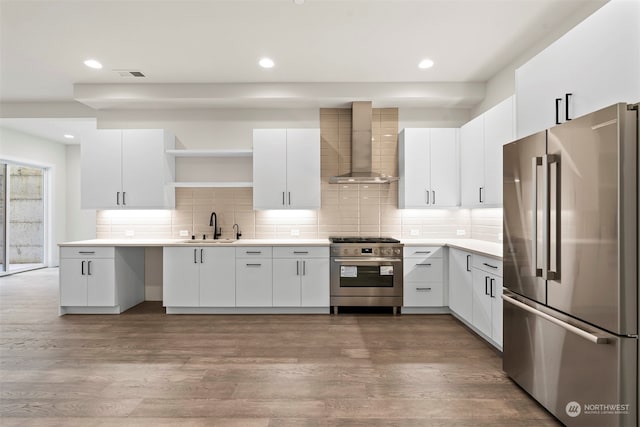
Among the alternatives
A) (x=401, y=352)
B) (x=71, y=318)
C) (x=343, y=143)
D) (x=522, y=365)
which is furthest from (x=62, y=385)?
(x=343, y=143)

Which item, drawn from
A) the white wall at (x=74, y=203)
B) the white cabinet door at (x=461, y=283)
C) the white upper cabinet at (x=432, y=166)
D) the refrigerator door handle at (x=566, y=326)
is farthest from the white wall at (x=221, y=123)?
the white wall at (x=74, y=203)

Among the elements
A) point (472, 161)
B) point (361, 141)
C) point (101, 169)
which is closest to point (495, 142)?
point (472, 161)

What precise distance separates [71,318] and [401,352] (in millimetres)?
3706

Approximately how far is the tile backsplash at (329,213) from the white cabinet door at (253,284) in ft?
2.27

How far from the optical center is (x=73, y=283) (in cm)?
407

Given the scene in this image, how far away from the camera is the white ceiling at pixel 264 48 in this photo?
2.78 meters

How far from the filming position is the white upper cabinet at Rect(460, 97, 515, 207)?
10.8 ft

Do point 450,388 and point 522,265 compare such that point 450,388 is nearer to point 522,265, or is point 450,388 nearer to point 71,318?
point 522,265

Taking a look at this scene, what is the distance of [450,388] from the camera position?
7.82 feet

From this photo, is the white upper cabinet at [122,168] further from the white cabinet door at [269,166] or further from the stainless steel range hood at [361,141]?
the stainless steel range hood at [361,141]

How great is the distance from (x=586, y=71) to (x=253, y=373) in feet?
9.57

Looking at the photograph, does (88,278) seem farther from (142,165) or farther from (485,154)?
(485,154)

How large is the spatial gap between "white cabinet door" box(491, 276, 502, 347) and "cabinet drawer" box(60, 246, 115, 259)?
4.12 m

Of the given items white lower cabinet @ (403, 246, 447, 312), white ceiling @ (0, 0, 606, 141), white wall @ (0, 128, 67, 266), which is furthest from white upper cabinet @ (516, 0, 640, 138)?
white wall @ (0, 128, 67, 266)
